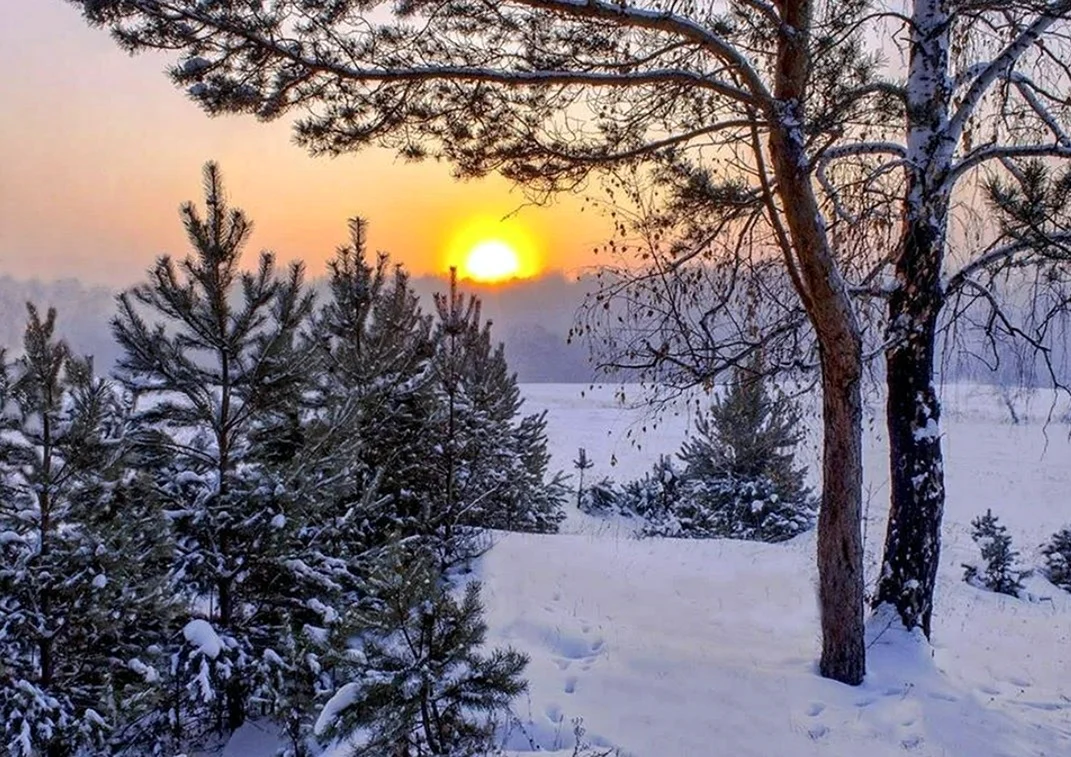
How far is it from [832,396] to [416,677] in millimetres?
3477

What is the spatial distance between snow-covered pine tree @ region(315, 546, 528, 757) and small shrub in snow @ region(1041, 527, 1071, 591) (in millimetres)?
12524

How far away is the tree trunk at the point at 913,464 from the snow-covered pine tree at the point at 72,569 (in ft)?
19.0

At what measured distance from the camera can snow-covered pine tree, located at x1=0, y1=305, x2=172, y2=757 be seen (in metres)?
4.75

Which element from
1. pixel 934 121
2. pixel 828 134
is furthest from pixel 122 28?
pixel 934 121

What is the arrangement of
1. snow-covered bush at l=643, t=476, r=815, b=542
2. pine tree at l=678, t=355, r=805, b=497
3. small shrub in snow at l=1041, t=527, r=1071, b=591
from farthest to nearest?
snow-covered bush at l=643, t=476, r=815, b=542, pine tree at l=678, t=355, r=805, b=497, small shrub in snow at l=1041, t=527, r=1071, b=591

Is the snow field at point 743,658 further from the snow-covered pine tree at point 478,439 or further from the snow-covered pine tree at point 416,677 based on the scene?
the snow-covered pine tree at point 416,677

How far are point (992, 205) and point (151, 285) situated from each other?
5874mm

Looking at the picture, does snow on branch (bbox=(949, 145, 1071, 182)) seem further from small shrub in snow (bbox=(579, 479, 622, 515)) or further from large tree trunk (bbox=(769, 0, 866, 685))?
small shrub in snow (bbox=(579, 479, 622, 515))

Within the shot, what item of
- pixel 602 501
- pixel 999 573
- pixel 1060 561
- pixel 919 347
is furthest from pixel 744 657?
pixel 602 501

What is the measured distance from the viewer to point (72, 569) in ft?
16.3

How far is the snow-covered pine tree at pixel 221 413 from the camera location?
16.9ft

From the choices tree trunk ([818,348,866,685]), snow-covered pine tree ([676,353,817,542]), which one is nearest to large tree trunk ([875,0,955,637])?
tree trunk ([818,348,866,685])

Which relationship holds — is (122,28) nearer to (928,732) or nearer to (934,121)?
(934,121)

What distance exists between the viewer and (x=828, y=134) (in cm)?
459
